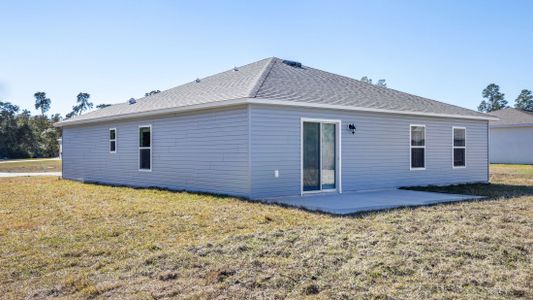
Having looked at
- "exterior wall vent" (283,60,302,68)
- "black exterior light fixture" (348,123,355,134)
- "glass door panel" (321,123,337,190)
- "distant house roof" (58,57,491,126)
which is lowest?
"glass door panel" (321,123,337,190)

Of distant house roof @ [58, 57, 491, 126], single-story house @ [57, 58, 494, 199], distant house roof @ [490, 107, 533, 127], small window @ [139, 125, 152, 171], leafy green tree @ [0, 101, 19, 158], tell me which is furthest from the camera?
leafy green tree @ [0, 101, 19, 158]

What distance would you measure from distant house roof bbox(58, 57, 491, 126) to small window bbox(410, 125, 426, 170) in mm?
590

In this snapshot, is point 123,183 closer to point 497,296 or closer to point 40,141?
point 497,296

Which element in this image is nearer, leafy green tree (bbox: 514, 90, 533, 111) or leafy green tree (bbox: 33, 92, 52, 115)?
leafy green tree (bbox: 514, 90, 533, 111)

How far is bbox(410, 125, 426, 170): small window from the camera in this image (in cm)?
1309

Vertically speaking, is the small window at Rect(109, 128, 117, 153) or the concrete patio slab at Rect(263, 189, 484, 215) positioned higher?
the small window at Rect(109, 128, 117, 153)

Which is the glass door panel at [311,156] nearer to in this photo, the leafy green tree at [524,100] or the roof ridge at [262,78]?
the roof ridge at [262,78]

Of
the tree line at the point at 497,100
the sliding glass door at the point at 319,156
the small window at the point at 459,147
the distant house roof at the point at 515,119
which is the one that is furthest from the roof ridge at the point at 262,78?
the tree line at the point at 497,100

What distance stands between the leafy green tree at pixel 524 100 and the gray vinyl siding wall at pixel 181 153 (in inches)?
2413

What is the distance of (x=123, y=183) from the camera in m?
14.1

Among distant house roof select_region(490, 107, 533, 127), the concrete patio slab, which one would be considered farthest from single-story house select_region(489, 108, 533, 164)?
the concrete patio slab

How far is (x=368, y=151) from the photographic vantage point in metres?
11.8

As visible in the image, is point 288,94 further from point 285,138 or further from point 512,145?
point 512,145

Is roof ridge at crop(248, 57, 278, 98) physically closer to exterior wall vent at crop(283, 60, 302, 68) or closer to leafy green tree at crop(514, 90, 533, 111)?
exterior wall vent at crop(283, 60, 302, 68)
